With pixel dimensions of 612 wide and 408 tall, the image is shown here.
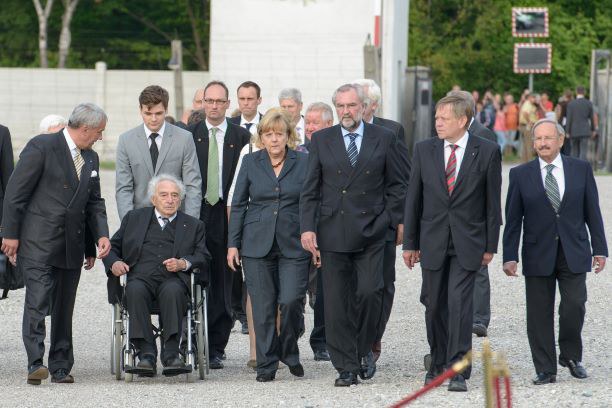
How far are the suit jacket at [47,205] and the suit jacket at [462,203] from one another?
2161mm

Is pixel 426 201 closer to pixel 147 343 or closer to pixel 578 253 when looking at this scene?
pixel 578 253

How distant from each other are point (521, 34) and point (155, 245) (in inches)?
1179

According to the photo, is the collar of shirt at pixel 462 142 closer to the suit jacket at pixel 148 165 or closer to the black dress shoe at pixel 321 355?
the suit jacket at pixel 148 165

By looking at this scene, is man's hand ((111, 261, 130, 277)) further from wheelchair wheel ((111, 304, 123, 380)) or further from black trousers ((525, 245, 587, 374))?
black trousers ((525, 245, 587, 374))

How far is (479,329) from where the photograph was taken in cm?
1138

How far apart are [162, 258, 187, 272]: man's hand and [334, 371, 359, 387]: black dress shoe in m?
1.26

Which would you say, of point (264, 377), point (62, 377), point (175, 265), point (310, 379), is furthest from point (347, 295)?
point (62, 377)

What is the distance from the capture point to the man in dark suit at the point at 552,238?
30.5 feet

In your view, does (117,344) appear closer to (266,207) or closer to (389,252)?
(266,207)

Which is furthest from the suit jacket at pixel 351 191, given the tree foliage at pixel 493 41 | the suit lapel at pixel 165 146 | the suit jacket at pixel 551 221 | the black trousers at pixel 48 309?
the tree foliage at pixel 493 41

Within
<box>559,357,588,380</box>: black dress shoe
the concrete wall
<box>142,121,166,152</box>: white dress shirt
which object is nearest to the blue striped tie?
<box>142,121,166,152</box>: white dress shirt

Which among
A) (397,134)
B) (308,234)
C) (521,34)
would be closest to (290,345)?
(308,234)

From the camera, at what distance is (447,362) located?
9102mm

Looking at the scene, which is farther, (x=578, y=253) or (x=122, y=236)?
(x=122, y=236)
